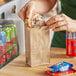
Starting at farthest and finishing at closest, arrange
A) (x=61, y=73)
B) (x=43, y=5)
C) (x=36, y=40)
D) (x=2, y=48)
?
(x=43, y=5), (x=2, y=48), (x=36, y=40), (x=61, y=73)

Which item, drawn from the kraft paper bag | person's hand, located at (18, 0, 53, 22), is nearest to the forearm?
person's hand, located at (18, 0, 53, 22)

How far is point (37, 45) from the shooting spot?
66.6 inches

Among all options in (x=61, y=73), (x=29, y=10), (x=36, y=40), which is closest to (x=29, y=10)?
(x=29, y=10)

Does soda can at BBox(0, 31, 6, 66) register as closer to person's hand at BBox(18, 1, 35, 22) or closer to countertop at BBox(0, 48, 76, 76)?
countertop at BBox(0, 48, 76, 76)

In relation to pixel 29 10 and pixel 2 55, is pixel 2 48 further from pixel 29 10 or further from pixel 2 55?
pixel 29 10

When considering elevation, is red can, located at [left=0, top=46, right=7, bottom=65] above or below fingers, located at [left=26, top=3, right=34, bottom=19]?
below

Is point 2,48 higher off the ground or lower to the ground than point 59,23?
lower

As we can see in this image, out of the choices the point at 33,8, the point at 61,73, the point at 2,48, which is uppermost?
the point at 33,8

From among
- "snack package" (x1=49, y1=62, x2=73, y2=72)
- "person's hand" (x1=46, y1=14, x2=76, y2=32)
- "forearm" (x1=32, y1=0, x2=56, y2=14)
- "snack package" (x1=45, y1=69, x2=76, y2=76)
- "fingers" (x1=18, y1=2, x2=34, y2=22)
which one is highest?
"forearm" (x1=32, y1=0, x2=56, y2=14)

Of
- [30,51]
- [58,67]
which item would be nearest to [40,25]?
[30,51]

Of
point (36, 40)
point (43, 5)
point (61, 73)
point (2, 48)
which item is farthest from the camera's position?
point (43, 5)

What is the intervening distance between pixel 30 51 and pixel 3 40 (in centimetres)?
21

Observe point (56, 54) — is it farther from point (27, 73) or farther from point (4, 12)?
point (4, 12)

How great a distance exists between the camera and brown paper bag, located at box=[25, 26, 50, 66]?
1.67m
